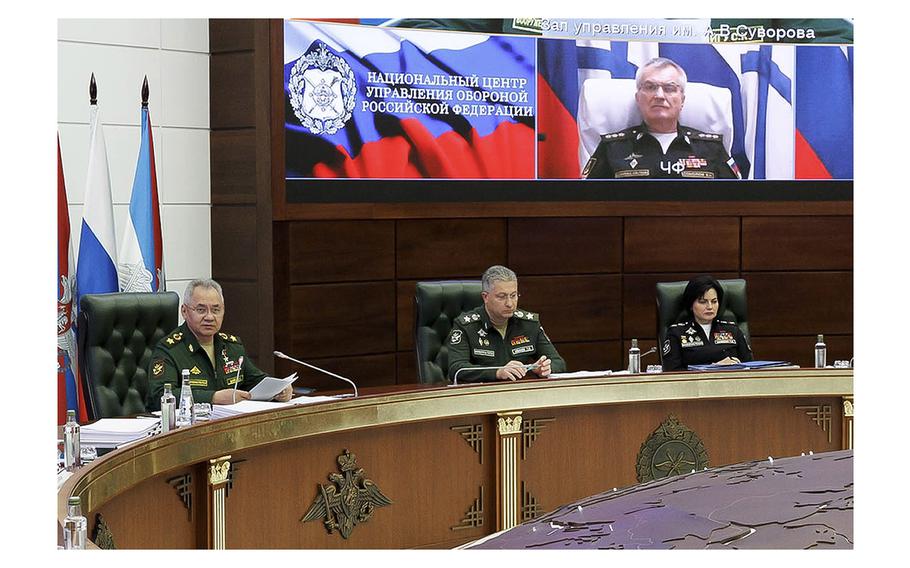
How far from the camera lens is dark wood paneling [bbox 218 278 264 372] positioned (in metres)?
6.39

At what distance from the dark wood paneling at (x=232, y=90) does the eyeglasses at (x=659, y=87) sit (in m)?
2.40

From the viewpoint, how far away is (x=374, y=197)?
6.60m

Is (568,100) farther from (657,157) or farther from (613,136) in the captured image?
(657,157)

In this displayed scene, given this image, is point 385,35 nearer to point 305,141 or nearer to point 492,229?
point 305,141

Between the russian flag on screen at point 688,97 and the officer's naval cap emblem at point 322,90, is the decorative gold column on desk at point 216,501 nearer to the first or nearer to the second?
the officer's naval cap emblem at point 322,90

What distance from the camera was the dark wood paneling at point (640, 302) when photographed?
732 cm

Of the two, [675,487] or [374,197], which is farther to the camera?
[374,197]

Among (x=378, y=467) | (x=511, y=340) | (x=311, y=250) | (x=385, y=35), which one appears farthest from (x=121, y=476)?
(x=385, y=35)

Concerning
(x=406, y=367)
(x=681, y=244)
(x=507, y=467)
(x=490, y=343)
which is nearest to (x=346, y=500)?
(x=507, y=467)

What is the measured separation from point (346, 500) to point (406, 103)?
3.14m

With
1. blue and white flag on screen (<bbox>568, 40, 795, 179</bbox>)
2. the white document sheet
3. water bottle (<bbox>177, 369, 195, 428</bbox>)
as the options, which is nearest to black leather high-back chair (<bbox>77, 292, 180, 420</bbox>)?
the white document sheet

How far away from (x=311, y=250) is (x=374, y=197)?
47cm

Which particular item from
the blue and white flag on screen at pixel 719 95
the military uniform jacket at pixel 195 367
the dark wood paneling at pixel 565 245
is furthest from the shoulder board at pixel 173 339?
the blue and white flag on screen at pixel 719 95

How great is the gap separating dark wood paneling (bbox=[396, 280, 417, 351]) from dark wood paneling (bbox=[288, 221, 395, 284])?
10cm
